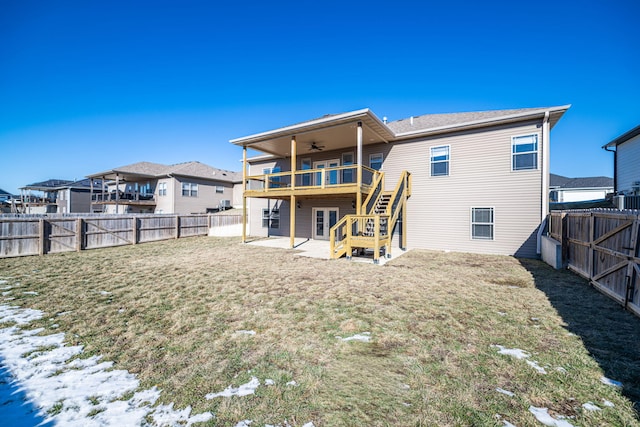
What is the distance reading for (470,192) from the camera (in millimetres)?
11289

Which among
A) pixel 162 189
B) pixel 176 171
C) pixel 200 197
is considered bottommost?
pixel 200 197

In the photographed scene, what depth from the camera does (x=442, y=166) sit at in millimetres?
11922

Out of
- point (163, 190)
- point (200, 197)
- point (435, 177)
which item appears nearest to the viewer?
point (435, 177)

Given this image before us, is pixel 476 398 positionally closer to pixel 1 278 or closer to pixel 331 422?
pixel 331 422

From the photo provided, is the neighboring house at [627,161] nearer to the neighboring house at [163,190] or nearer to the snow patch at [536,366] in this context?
the snow patch at [536,366]

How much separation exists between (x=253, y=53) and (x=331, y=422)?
718 inches

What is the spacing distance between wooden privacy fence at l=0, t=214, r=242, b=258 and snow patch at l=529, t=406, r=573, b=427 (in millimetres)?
15921

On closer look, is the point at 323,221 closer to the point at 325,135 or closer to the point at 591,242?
the point at 325,135

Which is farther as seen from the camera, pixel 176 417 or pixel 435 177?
pixel 435 177

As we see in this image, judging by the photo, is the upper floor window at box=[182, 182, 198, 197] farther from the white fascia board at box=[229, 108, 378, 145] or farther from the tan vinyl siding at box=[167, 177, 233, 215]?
the white fascia board at box=[229, 108, 378, 145]

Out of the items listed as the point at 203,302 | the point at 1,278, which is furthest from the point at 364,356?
the point at 1,278

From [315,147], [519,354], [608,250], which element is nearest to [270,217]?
[315,147]

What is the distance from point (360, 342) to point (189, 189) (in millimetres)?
26155

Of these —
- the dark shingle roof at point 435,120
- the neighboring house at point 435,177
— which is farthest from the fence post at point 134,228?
the dark shingle roof at point 435,120
